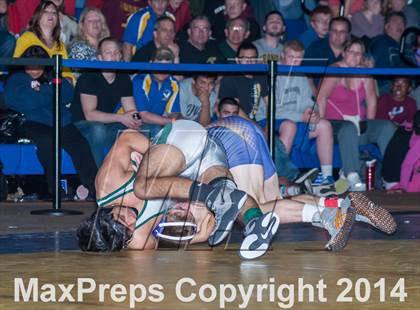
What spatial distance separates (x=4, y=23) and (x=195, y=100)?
2061 mm

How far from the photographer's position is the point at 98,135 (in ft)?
36.0

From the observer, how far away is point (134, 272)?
20.9ft

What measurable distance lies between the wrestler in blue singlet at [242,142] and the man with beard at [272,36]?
439 cm

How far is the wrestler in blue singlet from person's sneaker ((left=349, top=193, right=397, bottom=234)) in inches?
31.8

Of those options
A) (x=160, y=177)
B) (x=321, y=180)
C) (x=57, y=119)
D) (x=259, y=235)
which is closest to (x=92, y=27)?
(x=57, y=119)

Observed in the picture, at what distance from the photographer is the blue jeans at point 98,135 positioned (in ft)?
35.9

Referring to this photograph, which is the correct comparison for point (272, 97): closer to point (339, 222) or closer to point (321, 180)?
point (321, 180)

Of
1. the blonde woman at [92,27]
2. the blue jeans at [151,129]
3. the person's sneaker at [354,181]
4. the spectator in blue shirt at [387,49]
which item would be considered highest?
the blonde woman at [92,27]

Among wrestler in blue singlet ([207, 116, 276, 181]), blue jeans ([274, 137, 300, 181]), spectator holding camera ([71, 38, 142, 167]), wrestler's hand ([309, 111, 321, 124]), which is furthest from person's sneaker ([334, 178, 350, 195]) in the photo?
wrestler in blue singlet ([207, 116, 276, 181])

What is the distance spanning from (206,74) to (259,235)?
5173 millimetres

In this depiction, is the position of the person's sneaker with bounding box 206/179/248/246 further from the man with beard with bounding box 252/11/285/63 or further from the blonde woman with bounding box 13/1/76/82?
the man with beard with bounding box 252/11/285/63

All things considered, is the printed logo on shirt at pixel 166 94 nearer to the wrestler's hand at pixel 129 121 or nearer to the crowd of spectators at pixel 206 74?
the crowd of spectators at pixel 206 74

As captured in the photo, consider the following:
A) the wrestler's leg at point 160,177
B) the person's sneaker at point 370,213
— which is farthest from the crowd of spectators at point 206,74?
the person's sneaker at point 370,213

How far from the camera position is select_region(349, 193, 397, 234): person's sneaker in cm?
739
